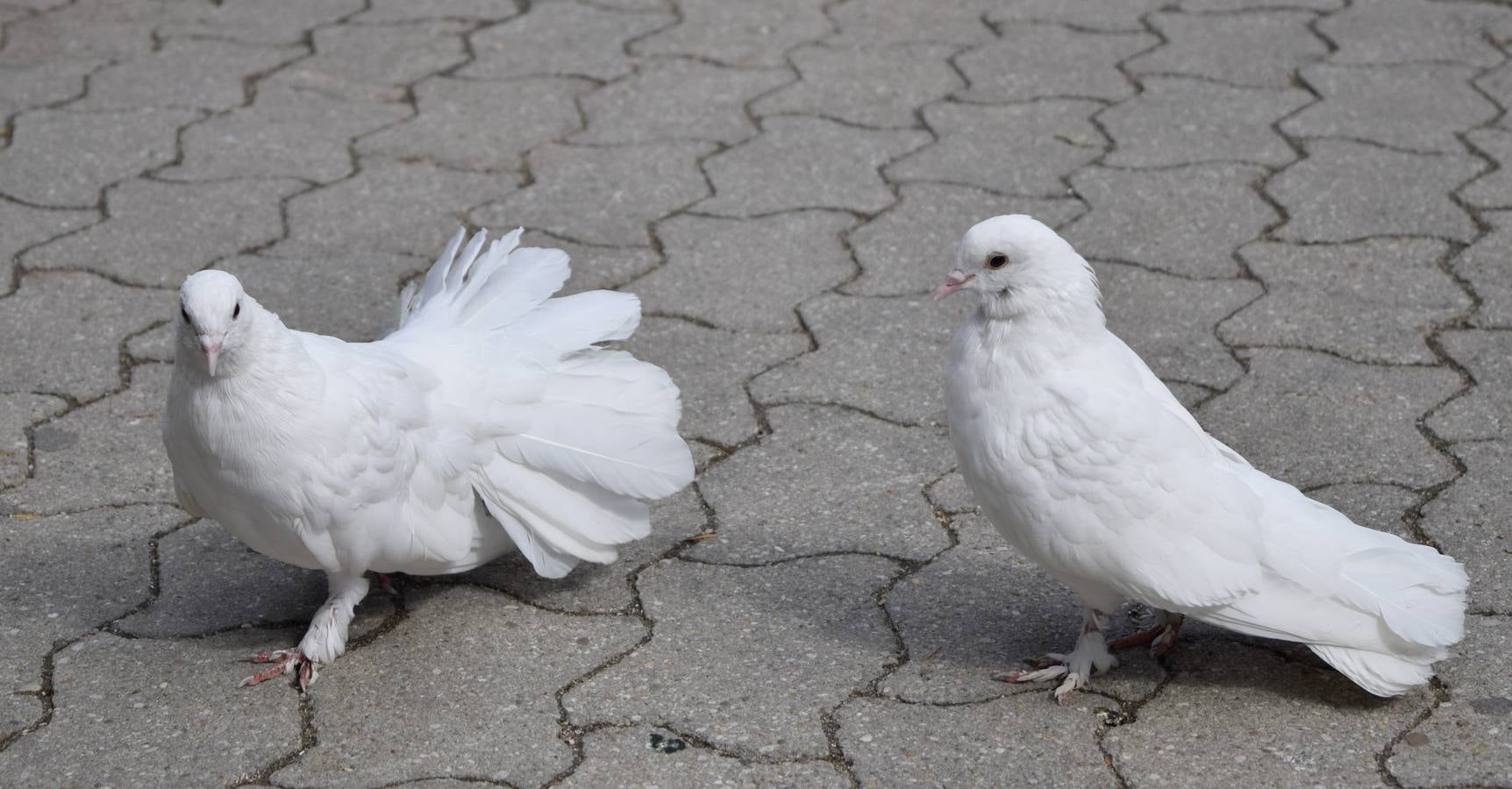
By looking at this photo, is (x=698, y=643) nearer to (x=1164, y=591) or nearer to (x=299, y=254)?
(x=1164, y=591)

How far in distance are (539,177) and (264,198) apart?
85cm

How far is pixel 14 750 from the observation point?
268cm

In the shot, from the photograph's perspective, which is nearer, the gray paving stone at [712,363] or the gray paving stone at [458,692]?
the gray paving stone at [458,692]

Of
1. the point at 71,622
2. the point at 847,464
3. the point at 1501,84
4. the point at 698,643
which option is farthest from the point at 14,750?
the point at 1501,84

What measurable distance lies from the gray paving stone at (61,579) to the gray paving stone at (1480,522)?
2685 mm

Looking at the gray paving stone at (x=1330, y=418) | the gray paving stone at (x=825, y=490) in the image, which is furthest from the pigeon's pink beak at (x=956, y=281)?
the gray paving stone at (x=1330, y=418)

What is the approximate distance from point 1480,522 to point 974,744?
1316mm

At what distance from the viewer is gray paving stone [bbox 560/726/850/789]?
8.50ft

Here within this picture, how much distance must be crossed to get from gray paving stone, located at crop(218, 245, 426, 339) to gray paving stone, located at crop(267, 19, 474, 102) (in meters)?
1.17

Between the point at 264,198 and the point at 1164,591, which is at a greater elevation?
the point at 1164,591

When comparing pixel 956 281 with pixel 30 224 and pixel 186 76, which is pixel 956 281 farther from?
pixel 186 76

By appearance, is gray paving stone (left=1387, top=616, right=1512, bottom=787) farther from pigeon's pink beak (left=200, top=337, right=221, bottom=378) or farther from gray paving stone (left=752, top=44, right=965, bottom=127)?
gray paving stone (left=752, top=44, right=965, bottom=127)

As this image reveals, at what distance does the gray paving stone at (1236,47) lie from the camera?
5562 millimetres

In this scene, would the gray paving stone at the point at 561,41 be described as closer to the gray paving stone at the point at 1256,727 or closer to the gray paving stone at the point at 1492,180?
the gray paving stone at the point at 1492,180
